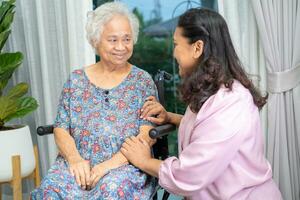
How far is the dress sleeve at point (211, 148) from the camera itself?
1371mm

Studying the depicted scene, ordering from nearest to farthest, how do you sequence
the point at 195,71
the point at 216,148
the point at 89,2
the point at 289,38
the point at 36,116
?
the point at 216,148, the point at 195,71, the point at 289,38, the point at 89,2, the point at 36,116

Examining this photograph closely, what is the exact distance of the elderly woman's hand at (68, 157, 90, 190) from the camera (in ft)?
5.37

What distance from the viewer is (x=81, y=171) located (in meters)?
1.65

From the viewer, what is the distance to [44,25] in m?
2.64

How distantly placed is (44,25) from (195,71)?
4.85ft

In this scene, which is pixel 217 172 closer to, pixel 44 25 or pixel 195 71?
A: pixel 195 71

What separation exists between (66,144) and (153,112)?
1.33 ft

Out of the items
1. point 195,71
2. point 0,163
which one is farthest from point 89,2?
point 195,71

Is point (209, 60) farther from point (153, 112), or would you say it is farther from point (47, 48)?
point (47, 48)

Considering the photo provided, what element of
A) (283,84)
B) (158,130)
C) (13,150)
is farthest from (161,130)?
(13,150)

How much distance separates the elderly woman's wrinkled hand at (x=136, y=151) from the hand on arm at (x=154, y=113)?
0.12 metres

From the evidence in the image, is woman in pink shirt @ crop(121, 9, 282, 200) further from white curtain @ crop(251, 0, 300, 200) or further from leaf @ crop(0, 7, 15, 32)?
leaf @ crop(0, 7, 15, 32)

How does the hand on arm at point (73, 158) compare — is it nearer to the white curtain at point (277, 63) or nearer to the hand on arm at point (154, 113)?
the hand on arm at point (154, 113)

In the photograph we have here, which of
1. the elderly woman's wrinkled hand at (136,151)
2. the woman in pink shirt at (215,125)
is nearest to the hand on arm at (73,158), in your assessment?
the elderly woman's wrinkled hand at (136,151)
